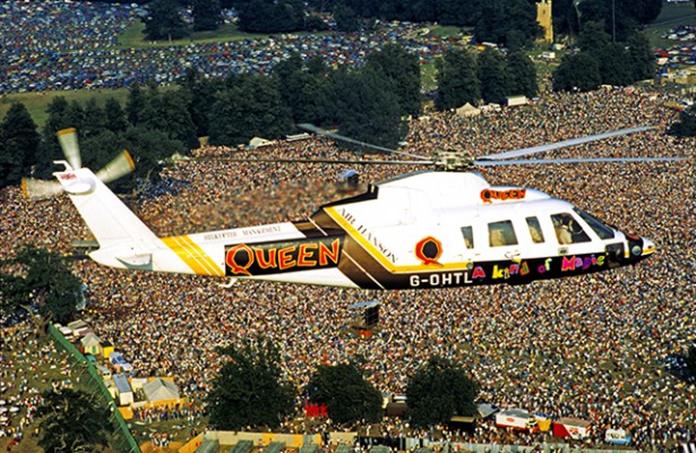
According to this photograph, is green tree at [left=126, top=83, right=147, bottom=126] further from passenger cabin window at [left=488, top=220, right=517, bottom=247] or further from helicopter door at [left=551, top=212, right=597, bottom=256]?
passenger cabin window at [left=488, top=220, right=517, bottom=247]

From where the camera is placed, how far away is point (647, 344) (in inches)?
3755

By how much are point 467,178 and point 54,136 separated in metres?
98.3

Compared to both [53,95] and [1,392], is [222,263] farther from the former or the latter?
[53,95]

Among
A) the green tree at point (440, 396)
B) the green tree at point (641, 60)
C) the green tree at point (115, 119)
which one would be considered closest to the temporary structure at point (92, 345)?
the green tree at point (440, 396)

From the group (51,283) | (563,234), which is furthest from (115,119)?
(563,234)

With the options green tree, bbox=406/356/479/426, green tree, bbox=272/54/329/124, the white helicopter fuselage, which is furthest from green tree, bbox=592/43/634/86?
the white helicopter fuselage

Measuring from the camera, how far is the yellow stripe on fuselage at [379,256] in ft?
191

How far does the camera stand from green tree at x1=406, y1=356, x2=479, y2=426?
283ft

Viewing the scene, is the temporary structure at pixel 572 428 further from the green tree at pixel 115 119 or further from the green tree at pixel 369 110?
the green tree at pixel 115 119

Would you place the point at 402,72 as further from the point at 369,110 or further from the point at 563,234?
the point at 563,234

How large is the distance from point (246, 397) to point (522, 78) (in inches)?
3680

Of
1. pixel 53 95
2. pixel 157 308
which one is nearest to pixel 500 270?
pixel 157 308

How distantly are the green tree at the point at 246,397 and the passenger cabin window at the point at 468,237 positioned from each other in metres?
30.5

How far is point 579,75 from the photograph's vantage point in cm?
17562
